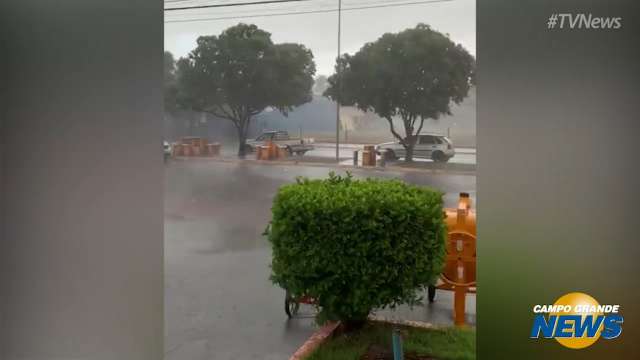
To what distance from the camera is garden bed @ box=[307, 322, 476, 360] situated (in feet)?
9.77

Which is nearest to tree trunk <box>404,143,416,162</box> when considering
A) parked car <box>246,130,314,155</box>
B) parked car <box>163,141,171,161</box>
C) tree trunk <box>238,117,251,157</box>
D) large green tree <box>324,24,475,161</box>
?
large green tree <box>324,24,475,161</box>

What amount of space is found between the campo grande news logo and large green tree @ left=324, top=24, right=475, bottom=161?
1061mm

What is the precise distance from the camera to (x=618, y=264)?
2725mm

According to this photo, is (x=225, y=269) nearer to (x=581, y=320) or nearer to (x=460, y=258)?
(x=460, y=258)

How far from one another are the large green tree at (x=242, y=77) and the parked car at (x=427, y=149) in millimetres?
520

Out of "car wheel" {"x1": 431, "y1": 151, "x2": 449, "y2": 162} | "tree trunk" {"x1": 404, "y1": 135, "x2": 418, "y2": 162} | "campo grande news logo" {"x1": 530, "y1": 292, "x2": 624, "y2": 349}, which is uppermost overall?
"tree trunk" {"x1": 404, "y1": 135, "x2": 418, "y2": 162}

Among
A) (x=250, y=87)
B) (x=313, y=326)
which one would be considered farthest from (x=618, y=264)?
(x=250, y=87)

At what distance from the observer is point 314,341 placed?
312cm

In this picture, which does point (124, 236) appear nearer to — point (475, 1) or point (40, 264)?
point (40, 264)

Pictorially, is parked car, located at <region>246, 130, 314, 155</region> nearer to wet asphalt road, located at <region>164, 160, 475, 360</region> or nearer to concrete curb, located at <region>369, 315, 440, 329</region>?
wet asphalt road, located at <region>164, 160, 475, 360</region>

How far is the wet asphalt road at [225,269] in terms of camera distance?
315 centimetres

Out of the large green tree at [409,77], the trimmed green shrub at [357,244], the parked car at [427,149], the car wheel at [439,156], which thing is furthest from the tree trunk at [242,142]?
the car wheel at [439,156]

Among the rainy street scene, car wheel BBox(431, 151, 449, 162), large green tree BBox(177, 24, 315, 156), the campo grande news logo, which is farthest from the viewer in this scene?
large green tree BBox(177, 24, 315, 156)

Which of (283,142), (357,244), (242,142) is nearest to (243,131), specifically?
(242,142)
